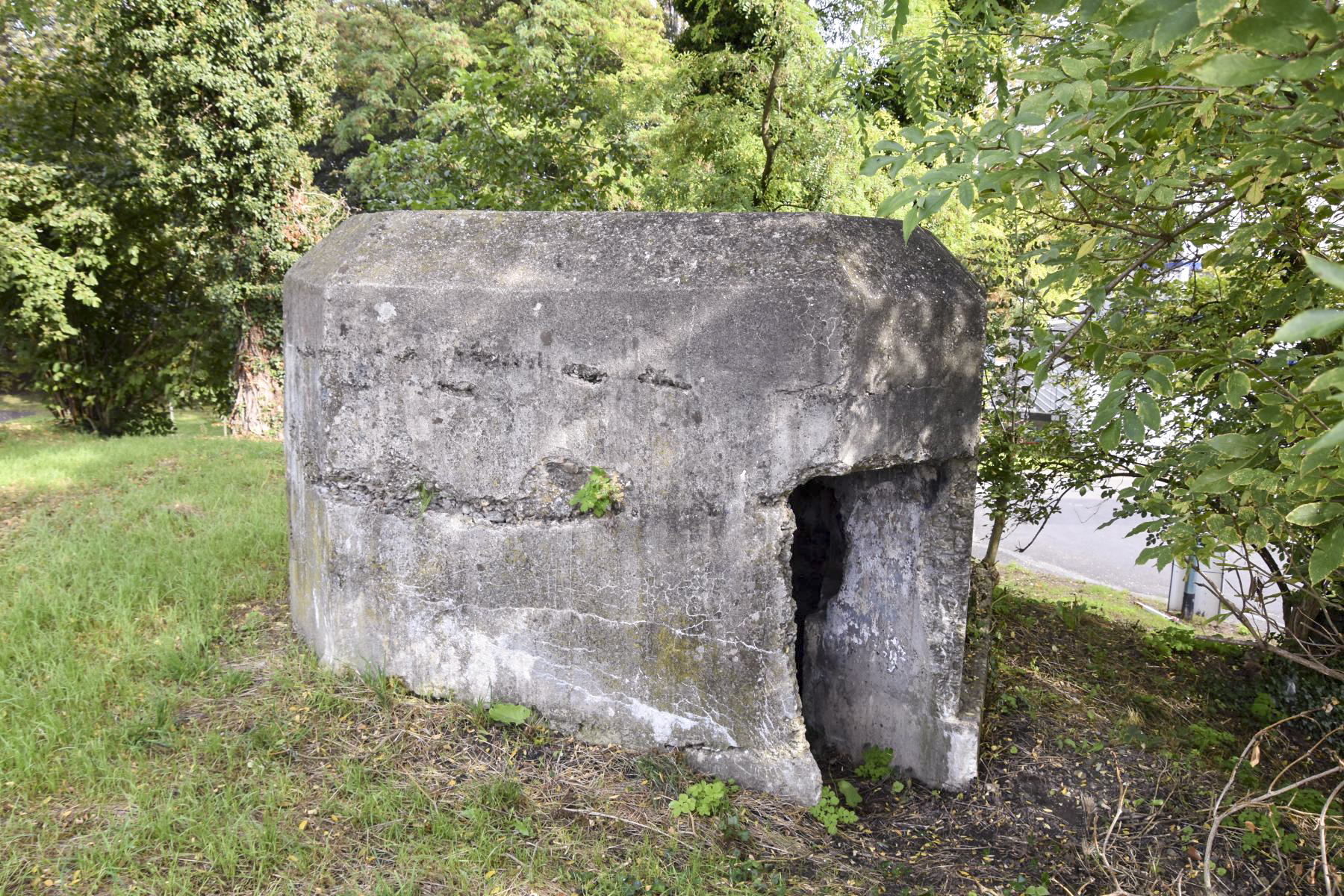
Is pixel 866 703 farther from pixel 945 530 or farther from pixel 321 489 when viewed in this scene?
pixel 321 489

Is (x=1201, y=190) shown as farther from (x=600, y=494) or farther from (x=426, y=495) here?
(x=426, y=495)

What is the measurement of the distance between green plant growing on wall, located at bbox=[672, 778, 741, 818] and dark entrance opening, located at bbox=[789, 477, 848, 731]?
95 cm

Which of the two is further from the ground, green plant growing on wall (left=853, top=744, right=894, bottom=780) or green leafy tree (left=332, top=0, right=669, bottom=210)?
green leafy tree (left=332, top=0, right=669, bottom=210)

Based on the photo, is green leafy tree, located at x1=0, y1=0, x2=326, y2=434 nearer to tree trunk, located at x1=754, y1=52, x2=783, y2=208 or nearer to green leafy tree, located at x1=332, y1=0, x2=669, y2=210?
green leafy tree, located at x1=332, y1=0, x2=669, y2=210

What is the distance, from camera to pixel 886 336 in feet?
11.5

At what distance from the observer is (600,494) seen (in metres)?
3.56

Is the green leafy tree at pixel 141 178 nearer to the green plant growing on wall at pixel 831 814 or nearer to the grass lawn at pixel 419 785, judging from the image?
the grass lawn at pixel 419 785

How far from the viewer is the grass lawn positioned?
3021mm

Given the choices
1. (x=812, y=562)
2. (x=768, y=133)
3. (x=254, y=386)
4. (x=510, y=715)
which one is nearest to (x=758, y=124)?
(x=768, y=133)

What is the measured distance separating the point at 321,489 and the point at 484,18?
63.6 ft

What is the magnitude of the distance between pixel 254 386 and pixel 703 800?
11738 millimetres

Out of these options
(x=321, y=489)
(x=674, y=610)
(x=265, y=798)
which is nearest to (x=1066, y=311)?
(x=674, y=610)

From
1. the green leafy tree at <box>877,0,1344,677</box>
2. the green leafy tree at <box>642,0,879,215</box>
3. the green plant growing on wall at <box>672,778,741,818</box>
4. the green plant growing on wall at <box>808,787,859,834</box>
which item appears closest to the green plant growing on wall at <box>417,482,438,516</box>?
the green plant growing on wall at <box>672,778,741,818</box>

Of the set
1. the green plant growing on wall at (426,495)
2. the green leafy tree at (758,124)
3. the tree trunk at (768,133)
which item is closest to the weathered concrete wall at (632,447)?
the green plant growing on wall at (426,495)
